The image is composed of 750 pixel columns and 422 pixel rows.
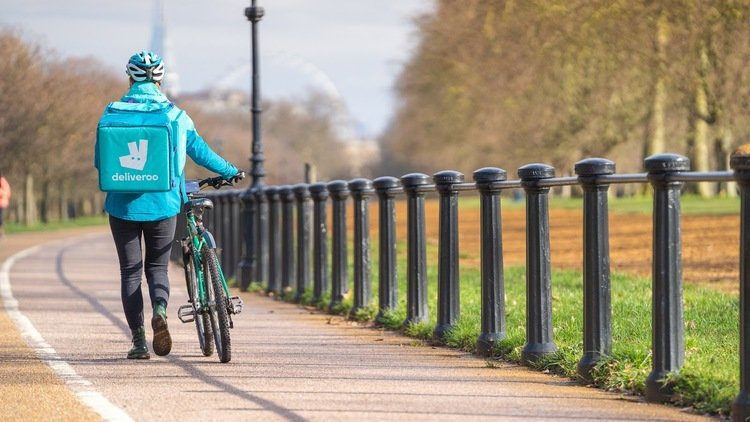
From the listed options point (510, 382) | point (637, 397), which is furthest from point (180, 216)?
point (637, 397)

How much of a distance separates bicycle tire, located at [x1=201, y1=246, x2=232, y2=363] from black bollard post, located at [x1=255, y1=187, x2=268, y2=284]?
860cm

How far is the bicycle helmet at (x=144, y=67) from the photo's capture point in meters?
9.54

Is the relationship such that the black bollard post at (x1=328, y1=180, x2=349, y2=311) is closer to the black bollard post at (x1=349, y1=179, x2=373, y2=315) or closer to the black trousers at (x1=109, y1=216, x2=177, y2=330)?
the black bollard post at (x1=349, y1=179, x2=373, y2=315)

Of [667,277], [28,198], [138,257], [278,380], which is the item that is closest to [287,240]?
[138,257]

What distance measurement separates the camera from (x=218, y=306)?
9156 mm

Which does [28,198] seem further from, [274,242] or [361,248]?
[361,248]

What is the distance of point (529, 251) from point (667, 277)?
1749 millimetres

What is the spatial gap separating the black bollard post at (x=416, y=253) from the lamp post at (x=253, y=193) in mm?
6880

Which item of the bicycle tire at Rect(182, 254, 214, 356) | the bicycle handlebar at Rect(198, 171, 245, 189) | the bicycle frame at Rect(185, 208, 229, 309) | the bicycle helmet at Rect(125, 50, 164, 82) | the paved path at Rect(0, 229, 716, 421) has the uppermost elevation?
the bicycle helmet at Rect(125, 50, 164, 82)

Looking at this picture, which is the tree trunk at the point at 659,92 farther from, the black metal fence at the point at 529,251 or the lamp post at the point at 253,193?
the black metal fence at the point at 529,251

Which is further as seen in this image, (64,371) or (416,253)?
(416,253)

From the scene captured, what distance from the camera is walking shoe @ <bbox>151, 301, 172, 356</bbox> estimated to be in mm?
9359

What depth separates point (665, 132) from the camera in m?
37.9

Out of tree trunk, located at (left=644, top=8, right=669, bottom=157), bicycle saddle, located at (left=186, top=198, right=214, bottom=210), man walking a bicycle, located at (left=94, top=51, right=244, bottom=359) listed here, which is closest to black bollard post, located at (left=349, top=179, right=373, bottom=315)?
man walking a bicycle, located at (left=94, top=51, right=244, bottom=359)
